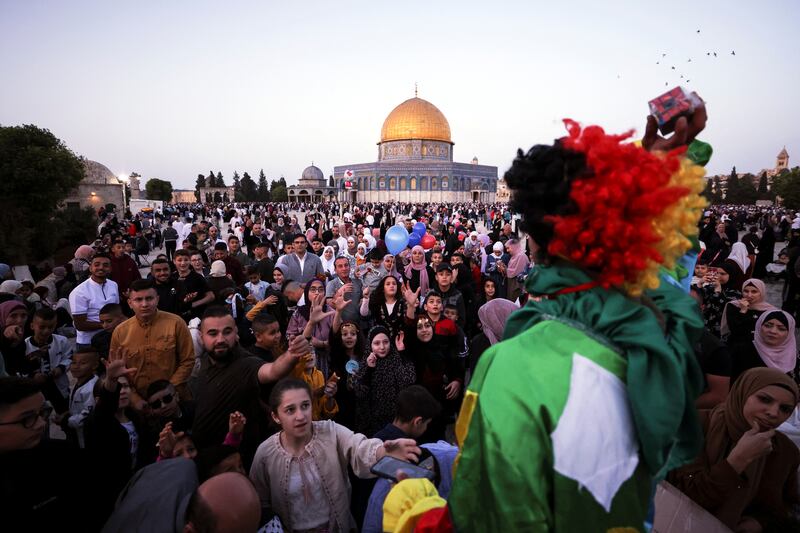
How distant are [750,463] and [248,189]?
320 feet

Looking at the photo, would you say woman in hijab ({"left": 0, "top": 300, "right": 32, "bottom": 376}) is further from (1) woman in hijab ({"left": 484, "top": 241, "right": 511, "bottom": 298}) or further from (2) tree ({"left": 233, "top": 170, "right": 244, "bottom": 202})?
(2) tree ({"left": 233, "top": 170, "right": 244, "bottom": 202})

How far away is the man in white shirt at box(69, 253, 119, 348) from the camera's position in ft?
15.6

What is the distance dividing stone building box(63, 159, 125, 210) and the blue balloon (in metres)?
38.7

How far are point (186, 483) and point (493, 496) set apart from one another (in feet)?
4.85

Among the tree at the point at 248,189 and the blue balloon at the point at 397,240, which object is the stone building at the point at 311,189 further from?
the blue balloon at the point at 397,240

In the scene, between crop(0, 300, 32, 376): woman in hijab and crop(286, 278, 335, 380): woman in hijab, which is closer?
crop(0, 300, 32, 376): woman in hijab

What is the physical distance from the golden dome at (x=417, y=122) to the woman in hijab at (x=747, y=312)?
65.4 meters

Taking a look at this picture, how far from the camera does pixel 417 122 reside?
2606 inches

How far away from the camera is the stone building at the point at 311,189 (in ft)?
271

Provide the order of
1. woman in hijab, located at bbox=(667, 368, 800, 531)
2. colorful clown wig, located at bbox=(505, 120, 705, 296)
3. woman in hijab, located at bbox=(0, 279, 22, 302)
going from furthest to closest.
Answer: woman in hijab, located at bbox=(0, 279, 22, 302) < woman in hijab, located at bbox=(667, 368, 800, 531) < colorful clown wig, located at bbox=(505, 120, 705, 296)

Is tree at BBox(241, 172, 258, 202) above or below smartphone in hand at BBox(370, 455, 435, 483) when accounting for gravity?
above

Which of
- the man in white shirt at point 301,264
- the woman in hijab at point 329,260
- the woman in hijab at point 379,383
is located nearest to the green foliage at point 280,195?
the woman in hijab at point 329,260

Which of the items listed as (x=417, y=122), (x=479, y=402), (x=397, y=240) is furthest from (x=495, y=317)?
(x=417, y=122)

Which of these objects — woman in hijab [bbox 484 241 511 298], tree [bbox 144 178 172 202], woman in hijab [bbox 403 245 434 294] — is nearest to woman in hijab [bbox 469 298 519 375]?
woman in hijab [bbox 403 245 434 294]
